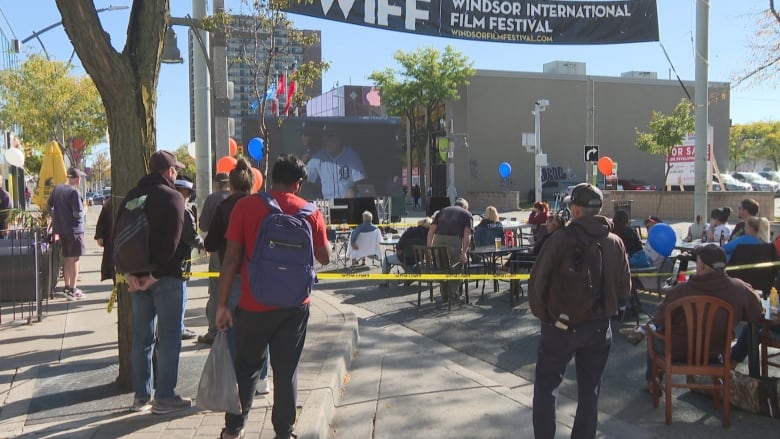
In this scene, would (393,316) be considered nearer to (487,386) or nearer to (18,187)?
(487,386)

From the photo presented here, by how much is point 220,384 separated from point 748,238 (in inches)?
262

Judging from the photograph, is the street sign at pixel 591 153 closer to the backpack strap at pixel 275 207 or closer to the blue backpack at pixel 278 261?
the backpack strap at pixel 275 207

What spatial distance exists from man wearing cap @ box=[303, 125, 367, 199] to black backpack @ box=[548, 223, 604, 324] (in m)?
17.8

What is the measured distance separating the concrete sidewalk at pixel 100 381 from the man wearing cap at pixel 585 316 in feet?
4.90

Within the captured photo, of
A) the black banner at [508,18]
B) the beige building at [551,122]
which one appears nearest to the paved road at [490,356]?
the black banner at [508,18]

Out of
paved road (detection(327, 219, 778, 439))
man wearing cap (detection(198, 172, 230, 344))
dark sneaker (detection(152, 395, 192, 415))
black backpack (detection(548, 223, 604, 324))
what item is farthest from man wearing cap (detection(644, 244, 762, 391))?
man wearing cap (detection(198, 172, 230, 344))

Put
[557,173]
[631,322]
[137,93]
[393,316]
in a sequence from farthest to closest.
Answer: [557,173] → [393,316] → [631,322] → [137,93]

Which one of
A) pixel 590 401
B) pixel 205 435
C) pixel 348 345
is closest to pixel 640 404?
pixel 590 401

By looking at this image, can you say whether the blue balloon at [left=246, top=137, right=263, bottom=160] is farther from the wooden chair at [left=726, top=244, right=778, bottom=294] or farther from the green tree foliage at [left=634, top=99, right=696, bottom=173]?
the green tree foliage at [left=634, top=99, right=696, bottom=173]

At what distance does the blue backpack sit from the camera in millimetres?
3660

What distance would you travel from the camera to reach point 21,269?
849 cm

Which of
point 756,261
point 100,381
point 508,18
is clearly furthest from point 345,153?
point 100,381

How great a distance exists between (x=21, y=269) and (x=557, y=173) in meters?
40.7

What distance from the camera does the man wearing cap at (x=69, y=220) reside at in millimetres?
9352
